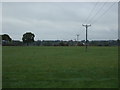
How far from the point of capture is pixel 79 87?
1002cm

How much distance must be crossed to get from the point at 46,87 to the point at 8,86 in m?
1.50

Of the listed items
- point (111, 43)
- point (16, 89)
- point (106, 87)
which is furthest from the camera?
point (111, 43)

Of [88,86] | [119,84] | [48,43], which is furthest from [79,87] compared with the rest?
[48,43]

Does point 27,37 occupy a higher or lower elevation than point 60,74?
higher

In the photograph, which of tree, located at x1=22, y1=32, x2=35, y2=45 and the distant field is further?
tree, located at x1=22, y1=32, x2=35, y2=45

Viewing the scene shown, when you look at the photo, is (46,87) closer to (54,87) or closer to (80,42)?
(54,87)

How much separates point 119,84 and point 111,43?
124 m

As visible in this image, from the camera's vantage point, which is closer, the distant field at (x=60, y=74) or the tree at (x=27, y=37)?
the distant field at (x=60, y=74)

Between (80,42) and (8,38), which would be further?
(80,42)

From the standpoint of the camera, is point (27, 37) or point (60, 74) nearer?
point (60, 74)

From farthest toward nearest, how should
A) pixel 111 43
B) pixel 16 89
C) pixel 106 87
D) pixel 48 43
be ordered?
pixel 48 43 → pixel 111 43 → pixel 106 87 → pixel 16 89

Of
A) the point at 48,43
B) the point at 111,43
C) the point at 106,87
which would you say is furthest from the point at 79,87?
the point at 48,43

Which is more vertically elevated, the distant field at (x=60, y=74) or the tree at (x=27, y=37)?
the tree at (x=27, y=37)

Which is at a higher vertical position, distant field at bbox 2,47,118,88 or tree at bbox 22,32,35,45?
tree at bbox 22,32,35,45
